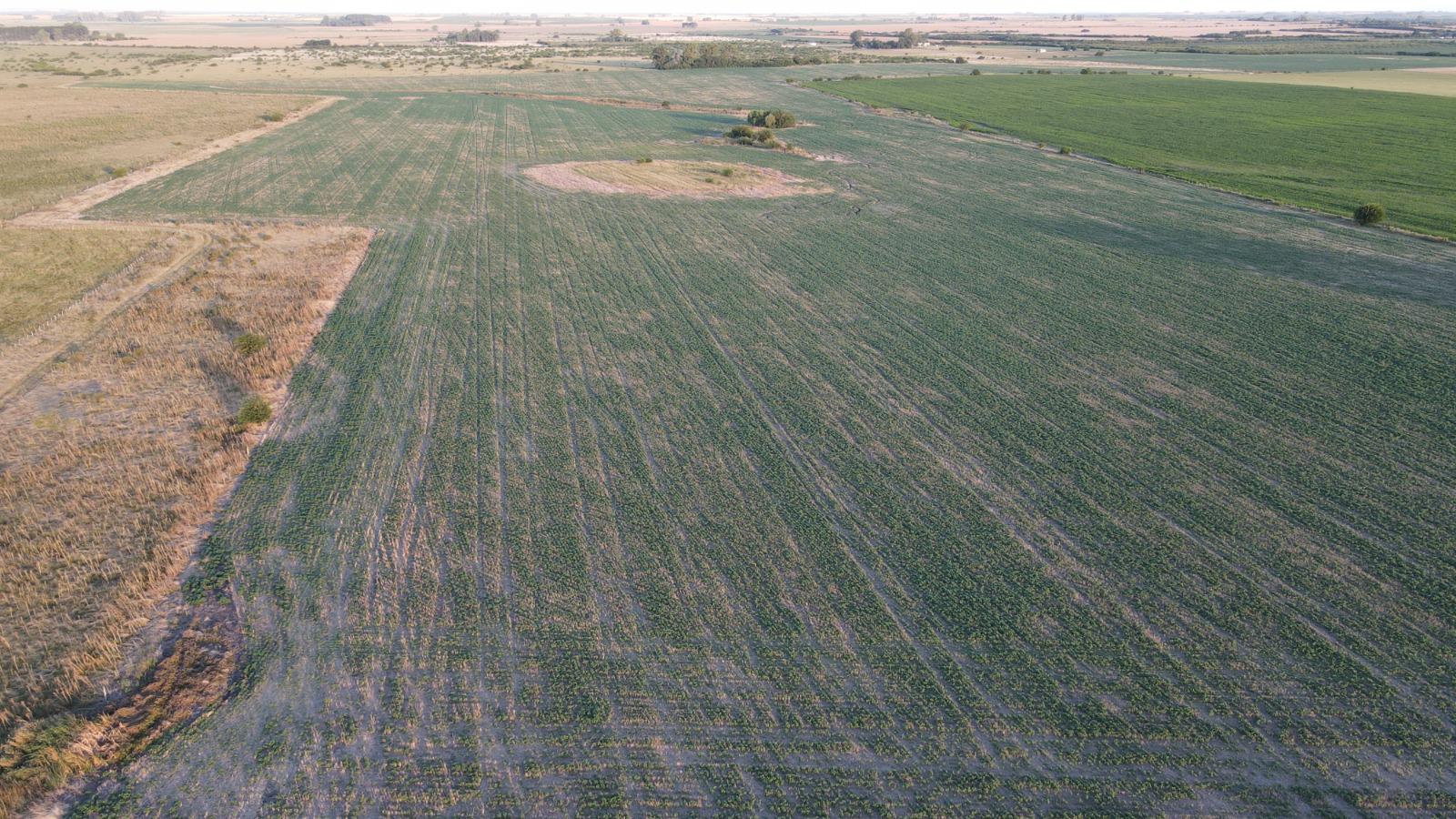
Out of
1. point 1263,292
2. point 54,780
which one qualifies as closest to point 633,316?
point 54,780

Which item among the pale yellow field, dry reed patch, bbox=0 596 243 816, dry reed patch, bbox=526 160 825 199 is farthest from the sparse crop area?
the pale yellow field

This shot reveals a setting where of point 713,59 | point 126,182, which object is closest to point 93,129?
point 126,182

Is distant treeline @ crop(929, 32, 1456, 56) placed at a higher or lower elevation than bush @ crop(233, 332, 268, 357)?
higher

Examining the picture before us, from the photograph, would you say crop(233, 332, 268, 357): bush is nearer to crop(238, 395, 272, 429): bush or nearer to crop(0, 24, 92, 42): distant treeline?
crop(238, 395, 272, 429): bush

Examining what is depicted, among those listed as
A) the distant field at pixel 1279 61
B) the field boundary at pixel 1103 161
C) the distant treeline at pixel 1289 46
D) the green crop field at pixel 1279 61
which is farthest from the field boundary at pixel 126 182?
the distant treeline at pixel 1289 46

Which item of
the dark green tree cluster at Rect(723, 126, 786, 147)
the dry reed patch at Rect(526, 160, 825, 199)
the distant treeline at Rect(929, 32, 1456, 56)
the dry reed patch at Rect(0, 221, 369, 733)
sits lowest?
the dry reed patch at Rect(0, 221, 369, 733)

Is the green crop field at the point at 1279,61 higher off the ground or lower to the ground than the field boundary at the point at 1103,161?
higher

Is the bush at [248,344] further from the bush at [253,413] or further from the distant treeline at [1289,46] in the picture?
the distant treeline at [1289,46]
